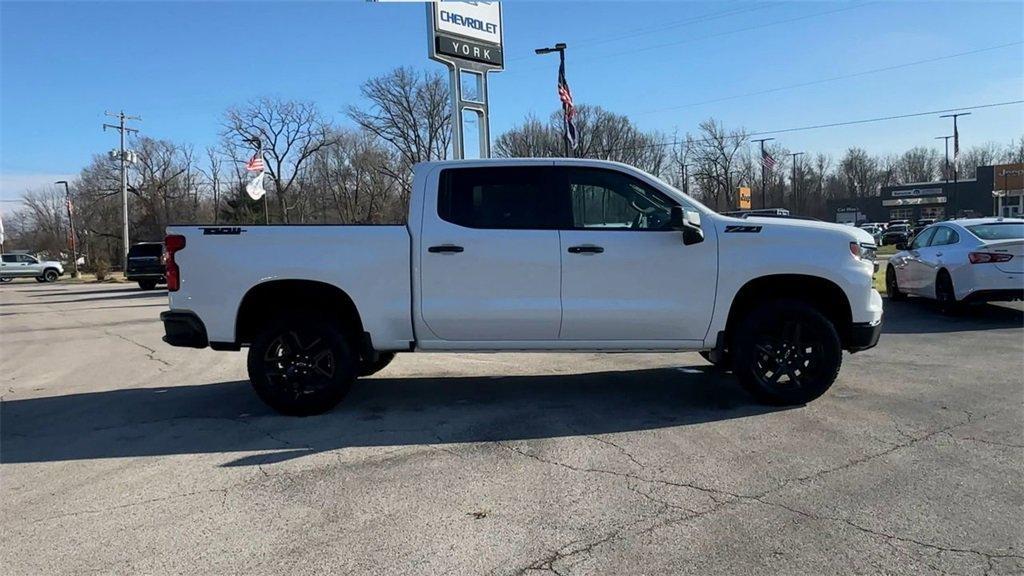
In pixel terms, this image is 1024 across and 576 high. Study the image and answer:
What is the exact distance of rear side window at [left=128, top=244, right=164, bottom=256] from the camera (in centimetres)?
2681

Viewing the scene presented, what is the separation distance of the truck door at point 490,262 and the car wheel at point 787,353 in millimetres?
1647

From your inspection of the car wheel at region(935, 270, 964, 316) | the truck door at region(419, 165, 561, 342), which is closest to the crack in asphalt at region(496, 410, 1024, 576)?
the truck door at region(419, 165, 561, 342)

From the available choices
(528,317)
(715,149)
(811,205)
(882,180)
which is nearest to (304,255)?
(528,317)

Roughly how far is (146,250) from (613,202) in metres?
26.4

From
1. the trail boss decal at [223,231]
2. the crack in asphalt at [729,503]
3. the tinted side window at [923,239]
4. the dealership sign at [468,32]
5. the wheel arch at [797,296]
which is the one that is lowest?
the crack in asphalt at [729,503]

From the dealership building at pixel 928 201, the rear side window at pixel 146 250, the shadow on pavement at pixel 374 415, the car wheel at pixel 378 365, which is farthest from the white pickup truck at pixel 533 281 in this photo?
the dealership building at pixel 928 201

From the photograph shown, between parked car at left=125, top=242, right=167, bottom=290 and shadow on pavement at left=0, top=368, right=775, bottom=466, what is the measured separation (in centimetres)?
2193

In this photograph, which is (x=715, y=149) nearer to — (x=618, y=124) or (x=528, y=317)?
(x=618, y=124)

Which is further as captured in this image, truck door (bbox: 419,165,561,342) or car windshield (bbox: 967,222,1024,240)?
car windshield (bbox: 967,222,1024,240)

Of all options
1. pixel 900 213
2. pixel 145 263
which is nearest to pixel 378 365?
pixel 145 263

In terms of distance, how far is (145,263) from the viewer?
26594 millimetres

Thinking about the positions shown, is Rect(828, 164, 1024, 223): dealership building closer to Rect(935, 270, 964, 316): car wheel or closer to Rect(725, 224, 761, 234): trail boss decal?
Rect(935, 270, 964, 316): car wheel

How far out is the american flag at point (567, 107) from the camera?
825 inches

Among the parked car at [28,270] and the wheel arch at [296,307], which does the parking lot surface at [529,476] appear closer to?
the wheel arch at [296,307]
